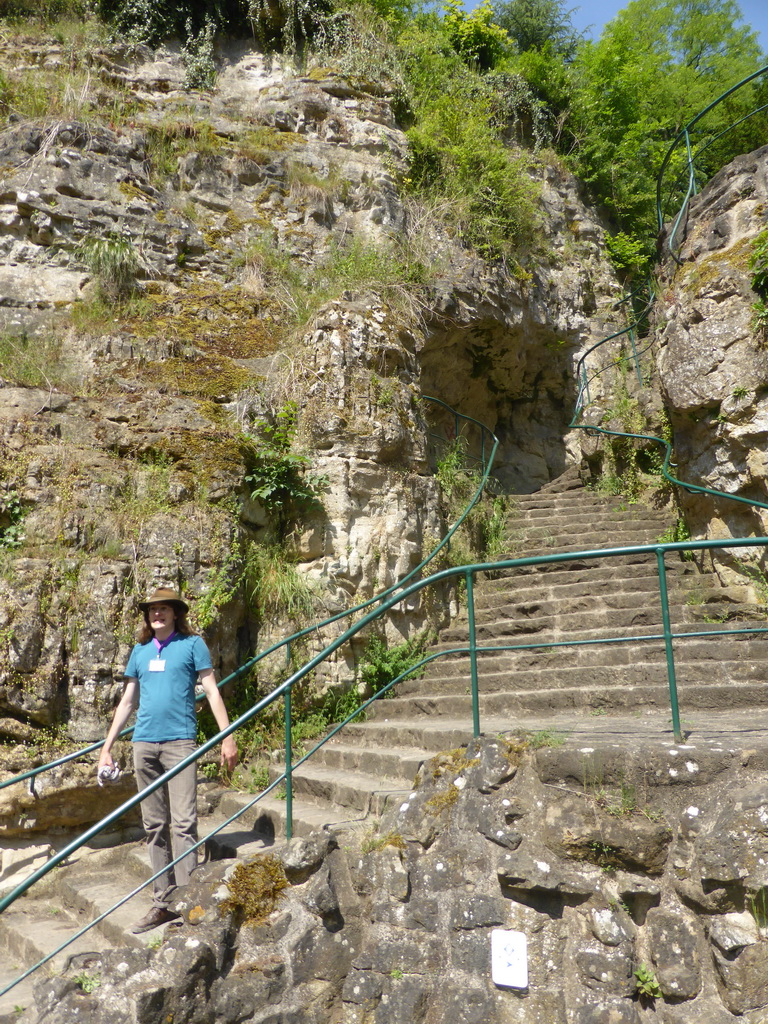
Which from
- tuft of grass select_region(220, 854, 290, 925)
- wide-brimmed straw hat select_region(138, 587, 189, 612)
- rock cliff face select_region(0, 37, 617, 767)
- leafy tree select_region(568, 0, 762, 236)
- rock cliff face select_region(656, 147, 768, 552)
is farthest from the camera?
leafy tree select_region(568, 0, 762, 236)

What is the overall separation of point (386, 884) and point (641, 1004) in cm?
125

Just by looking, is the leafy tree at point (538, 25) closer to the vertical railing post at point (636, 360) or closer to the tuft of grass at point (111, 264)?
the vertical railing post at point (636, 360)

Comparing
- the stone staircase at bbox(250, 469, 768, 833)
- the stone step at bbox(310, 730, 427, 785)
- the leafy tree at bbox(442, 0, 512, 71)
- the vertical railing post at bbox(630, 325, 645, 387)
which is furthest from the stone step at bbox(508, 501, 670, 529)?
the leafy tree at bbox(442, 0, 512, 71)

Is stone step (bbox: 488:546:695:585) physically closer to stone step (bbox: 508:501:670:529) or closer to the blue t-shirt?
stone step (bbox: 508:501:670:529)

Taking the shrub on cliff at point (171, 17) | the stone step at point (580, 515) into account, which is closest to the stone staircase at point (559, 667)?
the stone step at point (580, 515)

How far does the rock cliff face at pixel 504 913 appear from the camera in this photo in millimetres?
3176

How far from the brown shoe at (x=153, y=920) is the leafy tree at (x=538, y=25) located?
631 inches

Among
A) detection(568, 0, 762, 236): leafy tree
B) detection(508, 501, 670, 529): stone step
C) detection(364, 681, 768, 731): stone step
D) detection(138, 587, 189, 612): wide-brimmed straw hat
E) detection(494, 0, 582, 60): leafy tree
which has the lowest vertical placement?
detection(364, 681, 768, 731): stone step

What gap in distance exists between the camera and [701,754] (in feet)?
11.1

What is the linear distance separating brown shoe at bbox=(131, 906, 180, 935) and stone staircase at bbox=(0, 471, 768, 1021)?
5 cm

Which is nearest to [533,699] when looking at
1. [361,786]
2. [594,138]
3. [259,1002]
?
[361,786]

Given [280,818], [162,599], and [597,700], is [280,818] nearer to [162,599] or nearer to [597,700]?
[162,599]

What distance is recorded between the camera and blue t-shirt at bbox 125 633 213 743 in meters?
3.91

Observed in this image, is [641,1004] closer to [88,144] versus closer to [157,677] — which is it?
[157,677]
